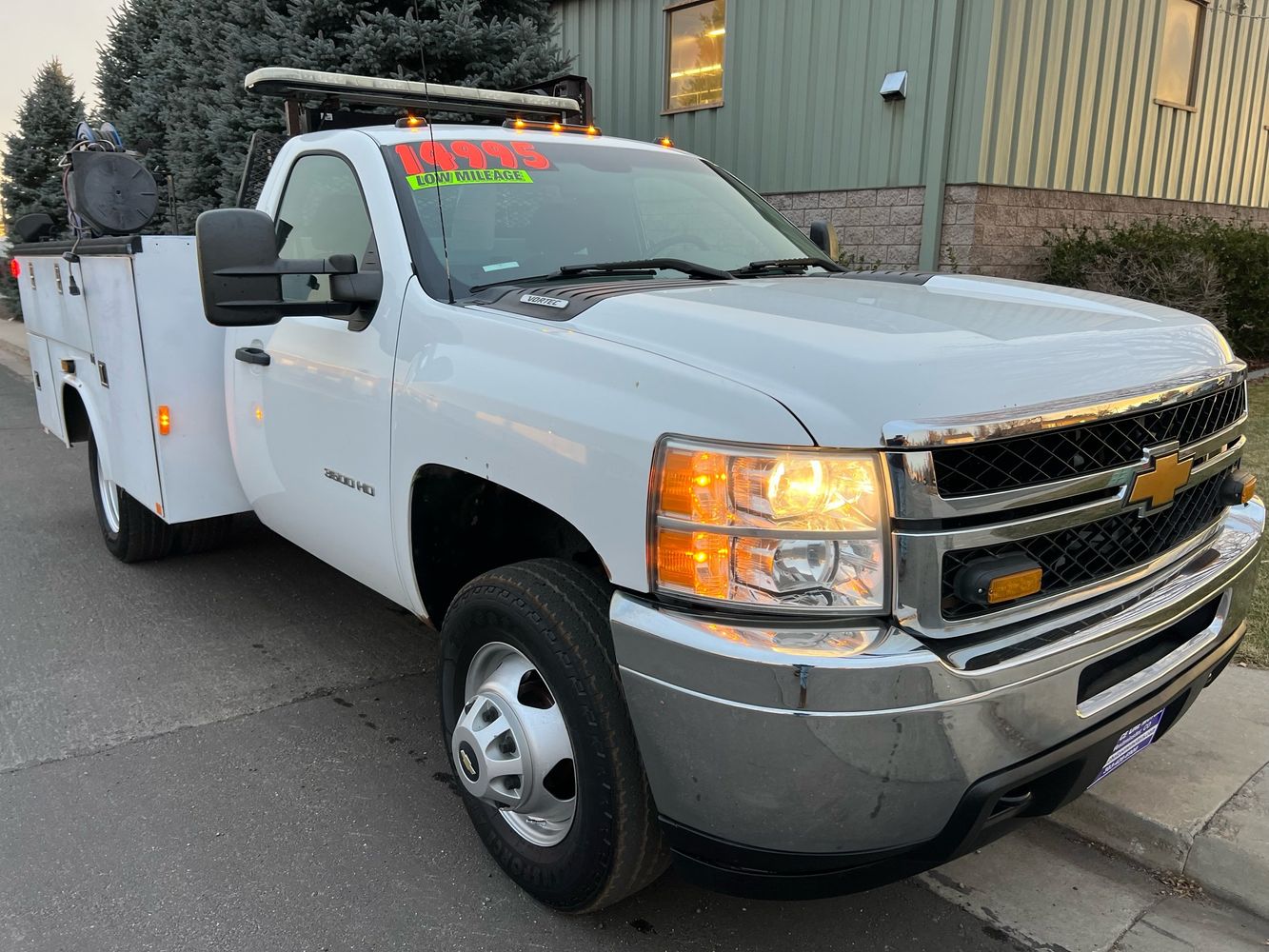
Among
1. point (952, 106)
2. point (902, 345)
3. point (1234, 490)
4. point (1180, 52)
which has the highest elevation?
point (1180, 52)

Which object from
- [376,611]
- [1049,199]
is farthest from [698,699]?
[1049,199]

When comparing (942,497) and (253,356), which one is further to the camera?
(253,356)

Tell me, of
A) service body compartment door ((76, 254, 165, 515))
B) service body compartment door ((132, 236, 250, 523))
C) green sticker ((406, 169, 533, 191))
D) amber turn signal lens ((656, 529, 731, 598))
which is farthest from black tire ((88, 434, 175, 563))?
amber turn signal lens ((656, 529, 731, 598))

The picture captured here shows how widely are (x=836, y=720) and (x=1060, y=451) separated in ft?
2.51

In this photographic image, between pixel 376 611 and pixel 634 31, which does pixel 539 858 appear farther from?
pixel 634 31

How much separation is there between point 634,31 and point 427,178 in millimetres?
9236

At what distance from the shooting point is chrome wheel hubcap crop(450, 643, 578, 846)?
2.44m

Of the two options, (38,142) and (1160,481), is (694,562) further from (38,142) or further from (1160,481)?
(38,142)

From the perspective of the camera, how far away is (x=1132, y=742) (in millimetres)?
2416

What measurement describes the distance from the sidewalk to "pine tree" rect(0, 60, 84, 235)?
2113 centimetres

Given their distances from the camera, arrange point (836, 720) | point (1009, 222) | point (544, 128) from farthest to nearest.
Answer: point (1009, 222), point (544, 128), point (836, 720)

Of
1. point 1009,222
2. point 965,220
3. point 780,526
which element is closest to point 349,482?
point 780,526

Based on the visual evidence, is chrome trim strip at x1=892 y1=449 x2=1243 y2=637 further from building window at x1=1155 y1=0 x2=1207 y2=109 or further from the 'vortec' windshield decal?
building window at x1=1155 y1=0 x2=1207 y2=109

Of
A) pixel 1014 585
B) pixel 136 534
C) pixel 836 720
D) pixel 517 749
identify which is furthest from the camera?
pixel 136 534
